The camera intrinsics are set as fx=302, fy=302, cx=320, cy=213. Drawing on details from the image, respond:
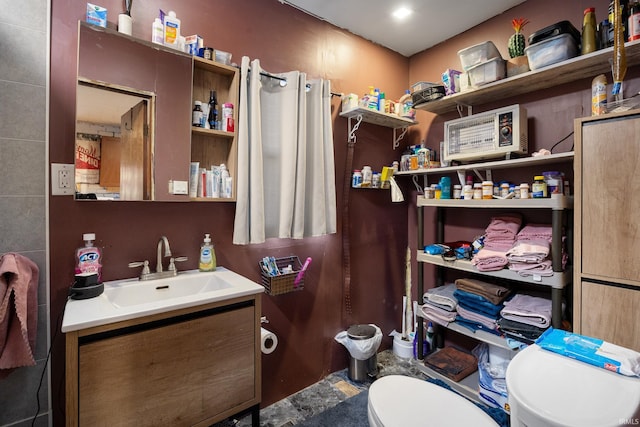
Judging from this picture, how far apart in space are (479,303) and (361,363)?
93 centimetres

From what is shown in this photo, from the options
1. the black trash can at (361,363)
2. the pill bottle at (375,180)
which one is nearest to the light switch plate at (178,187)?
the pill bottle at (375,180)

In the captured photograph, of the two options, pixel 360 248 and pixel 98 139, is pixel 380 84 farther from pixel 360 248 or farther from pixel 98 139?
pixel 98 139

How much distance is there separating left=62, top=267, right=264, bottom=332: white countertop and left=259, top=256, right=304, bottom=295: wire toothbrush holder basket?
32 centimetres

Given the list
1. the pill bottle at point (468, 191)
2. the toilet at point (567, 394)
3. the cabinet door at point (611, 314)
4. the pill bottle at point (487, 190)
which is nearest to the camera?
the toilet at point (567, 394)

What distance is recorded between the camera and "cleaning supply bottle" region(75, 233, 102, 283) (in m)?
1.32

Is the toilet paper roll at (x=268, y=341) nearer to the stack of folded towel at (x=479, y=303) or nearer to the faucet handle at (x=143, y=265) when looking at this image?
the faucet handle at (x=143, y=265)

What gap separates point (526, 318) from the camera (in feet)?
5.50

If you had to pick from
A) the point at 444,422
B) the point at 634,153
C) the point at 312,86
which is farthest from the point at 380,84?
the point at 444,422

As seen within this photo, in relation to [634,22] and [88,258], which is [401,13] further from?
[88,258]

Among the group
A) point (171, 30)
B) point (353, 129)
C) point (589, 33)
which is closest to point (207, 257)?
point (171, 30)

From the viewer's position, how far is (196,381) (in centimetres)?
129

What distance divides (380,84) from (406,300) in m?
1.87

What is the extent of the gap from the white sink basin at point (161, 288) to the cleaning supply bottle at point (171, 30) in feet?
3.85

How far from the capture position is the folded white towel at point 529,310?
1.62m
